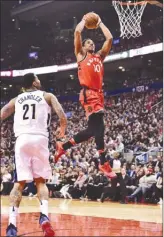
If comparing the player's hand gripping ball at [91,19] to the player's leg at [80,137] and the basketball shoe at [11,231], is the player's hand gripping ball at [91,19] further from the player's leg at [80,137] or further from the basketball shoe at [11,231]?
the basketball shoe at [11,231]

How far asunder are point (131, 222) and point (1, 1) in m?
26.9

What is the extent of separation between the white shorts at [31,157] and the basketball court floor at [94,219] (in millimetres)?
5114

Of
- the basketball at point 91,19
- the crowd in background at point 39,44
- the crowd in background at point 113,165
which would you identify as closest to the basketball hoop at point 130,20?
the crowd in background at point 113,165

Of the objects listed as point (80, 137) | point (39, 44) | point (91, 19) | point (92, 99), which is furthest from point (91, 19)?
point (39, 44)

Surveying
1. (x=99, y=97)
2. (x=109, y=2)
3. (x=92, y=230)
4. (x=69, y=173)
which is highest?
(x=109, y=2)

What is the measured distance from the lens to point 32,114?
484cm

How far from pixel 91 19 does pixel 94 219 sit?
7.86 metres

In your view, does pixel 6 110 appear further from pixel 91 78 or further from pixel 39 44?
pixel 39 44

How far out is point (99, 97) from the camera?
16.3 ft

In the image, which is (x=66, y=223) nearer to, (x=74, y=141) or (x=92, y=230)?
(x=92, y=230)

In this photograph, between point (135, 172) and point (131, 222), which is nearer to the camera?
point (131, 222)

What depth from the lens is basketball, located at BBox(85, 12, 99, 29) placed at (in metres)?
4.92

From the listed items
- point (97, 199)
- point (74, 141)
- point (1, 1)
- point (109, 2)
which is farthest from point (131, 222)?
point (1, 1)

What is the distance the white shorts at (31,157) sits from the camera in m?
4.86
